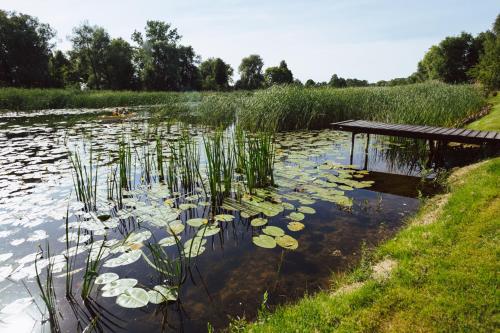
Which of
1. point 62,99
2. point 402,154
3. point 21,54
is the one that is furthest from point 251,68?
point 402,154

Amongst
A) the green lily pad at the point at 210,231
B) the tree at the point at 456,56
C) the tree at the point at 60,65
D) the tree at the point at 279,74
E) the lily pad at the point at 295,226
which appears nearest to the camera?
the green lily pad at the point at 210,231

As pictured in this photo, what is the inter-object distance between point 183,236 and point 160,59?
49.5 m

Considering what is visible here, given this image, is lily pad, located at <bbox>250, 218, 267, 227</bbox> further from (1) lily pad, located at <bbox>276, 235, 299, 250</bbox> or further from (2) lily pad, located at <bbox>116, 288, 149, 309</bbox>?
(2) lily pad, located at <bbox>116, 288, 149, 309</bbox>

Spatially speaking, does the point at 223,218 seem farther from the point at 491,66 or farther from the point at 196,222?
Result: the point at 491,66

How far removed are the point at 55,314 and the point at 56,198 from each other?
3055 mm

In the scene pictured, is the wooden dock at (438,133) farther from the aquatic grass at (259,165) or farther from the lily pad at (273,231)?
the lily pad at (273,231)

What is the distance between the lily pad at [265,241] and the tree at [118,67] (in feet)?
154

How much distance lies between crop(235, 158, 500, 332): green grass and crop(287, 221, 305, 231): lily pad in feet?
3.40

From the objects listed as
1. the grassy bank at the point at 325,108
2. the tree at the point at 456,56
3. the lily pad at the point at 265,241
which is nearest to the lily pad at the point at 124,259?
the lily pad at the point at 265,241

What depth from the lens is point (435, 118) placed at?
9141 mm

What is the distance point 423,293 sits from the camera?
232 cm

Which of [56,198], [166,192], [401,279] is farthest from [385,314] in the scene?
→ [56,198]

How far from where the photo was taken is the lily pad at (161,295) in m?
2.58

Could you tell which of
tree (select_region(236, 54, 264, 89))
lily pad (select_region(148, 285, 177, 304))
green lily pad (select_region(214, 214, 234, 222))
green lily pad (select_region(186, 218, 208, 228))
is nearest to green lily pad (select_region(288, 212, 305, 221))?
green lily pad (select_region(214, 214, 234, 222))
